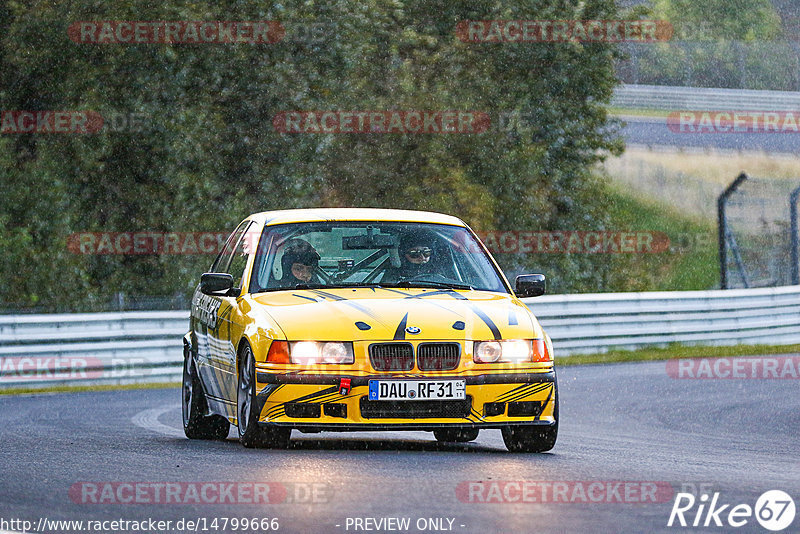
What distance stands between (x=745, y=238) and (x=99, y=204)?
18412 millimetres

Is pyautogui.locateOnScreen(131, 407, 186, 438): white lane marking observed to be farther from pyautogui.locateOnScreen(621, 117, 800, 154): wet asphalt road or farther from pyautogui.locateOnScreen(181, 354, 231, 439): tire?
pyautogui.locateOnScreen(621, 117, 800, 154): wet asphalt road

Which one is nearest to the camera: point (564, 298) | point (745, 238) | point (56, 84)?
point (564, 298)

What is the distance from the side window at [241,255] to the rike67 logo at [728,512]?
155 inches

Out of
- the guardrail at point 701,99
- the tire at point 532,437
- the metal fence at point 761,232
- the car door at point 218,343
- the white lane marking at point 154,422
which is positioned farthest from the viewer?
the guardrail at point 701,99

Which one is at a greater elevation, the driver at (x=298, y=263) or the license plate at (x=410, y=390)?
the driver at (x=298, y=263)

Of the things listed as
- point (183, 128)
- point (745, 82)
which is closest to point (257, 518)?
point (183, 128)

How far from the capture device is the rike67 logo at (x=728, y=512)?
700 centimetres

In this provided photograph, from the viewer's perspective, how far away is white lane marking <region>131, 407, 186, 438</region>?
12531 mm

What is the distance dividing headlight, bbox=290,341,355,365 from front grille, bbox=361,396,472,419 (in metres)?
0.27

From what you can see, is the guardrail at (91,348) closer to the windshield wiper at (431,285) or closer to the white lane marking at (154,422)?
the white lane marking at (154,422)

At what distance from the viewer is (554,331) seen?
2314cm

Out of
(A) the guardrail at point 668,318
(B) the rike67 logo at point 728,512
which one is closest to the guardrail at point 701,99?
(A) the guardrail at point 668,318

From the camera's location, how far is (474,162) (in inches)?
1167

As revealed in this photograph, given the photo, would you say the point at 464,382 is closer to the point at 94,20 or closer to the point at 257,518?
the point at 257,518
